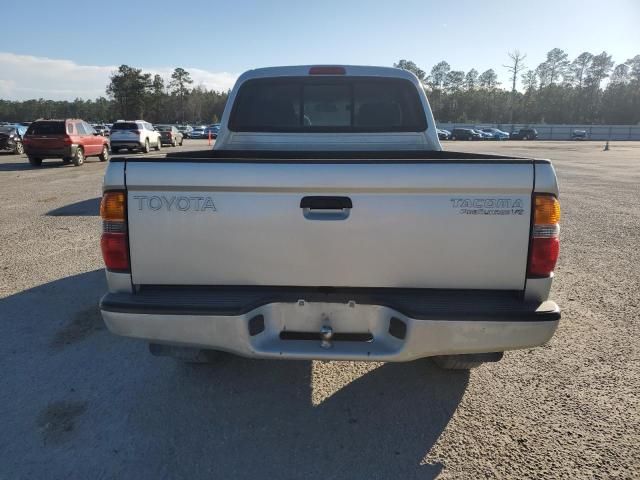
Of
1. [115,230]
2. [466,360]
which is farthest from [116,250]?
[466,360]

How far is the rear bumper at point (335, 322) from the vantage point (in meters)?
2.35

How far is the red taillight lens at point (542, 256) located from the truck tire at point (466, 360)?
576mm

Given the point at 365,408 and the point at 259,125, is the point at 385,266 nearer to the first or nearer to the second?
Answer: the point at 365,408

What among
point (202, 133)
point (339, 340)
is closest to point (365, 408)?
point (339, 340)

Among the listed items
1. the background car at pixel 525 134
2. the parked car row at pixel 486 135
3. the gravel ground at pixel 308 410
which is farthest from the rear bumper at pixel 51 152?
the background car at pixel 525 134

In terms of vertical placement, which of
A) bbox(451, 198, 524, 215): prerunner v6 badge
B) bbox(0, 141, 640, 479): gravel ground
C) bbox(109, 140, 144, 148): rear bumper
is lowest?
bbox(0, 141, 640, 479): gravel ground

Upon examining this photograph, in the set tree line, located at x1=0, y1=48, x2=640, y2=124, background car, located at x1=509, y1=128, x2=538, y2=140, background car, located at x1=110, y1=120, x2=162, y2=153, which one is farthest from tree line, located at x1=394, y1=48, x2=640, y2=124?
background car, located at x1=110, y1=120, x2=162, y2=153

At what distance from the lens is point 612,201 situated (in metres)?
11.6

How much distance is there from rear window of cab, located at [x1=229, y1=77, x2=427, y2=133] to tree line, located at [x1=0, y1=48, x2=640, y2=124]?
96509 mm

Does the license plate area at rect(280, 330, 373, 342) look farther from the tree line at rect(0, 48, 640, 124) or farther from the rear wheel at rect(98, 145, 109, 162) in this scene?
the tree line at rect(0, 48, 640, 124)

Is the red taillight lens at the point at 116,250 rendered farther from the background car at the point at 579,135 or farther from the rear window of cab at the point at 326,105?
the background car at the point at 579,135

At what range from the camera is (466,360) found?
9.53ft

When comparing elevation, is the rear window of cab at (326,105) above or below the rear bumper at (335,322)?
above

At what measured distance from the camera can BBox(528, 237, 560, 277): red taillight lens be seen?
236 centimetres
